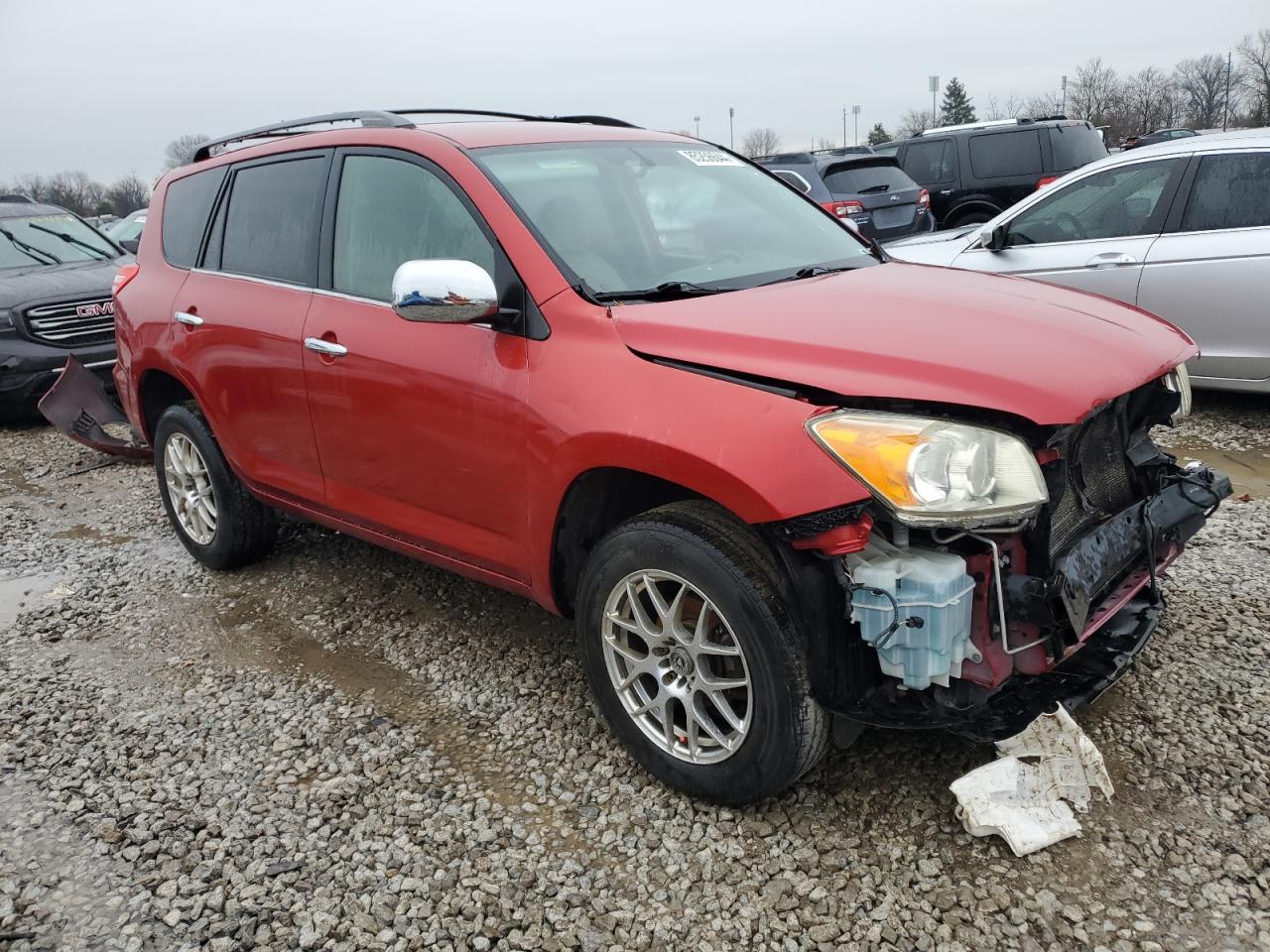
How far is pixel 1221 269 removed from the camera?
5.72 meters

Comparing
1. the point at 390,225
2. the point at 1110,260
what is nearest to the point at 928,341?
the point at 390,225

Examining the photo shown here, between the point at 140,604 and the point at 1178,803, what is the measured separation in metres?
4.11

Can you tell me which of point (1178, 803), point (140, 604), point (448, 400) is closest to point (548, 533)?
point (448, 400)

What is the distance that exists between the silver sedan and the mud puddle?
0.44 meters

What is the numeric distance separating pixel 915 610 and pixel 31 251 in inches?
383

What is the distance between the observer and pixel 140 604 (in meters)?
4.54

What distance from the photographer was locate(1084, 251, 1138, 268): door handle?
20.0 feet

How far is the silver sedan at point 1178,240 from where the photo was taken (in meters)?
5.70

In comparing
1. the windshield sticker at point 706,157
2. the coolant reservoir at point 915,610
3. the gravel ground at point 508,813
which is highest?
the windshield sticker at point 706,157

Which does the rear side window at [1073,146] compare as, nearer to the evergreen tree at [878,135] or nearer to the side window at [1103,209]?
the side window at [1103,209]

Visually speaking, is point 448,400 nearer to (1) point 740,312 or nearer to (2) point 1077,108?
(1) point 740,312

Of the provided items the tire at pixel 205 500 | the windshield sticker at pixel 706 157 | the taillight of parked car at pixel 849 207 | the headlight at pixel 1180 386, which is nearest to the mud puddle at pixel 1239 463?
the headlight at pixel 1180 386

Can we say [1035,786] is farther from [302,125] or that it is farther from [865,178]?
[865,178]

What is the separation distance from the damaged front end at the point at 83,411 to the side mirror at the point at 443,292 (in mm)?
4435
